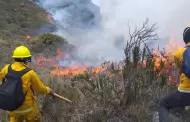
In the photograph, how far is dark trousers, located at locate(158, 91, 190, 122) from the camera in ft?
16.4

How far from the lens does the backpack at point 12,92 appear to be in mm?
4891

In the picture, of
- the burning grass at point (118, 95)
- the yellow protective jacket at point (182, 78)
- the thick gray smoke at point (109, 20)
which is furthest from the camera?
the thick gray smoke at point (109, 20)

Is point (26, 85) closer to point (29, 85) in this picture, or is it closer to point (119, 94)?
point (29, 85)

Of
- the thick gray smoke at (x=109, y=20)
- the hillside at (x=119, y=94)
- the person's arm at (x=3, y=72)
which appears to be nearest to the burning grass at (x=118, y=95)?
the hillside at (x=119, y=94)

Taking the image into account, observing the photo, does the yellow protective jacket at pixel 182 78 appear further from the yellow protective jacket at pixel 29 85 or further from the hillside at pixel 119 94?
the yellow protective jacket at pixel 29 85

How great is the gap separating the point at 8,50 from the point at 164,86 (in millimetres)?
12288

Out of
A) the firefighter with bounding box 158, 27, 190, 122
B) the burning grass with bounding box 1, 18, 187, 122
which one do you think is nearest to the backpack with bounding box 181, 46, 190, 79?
the firefighter with bounding box 158, 27, 190, 122

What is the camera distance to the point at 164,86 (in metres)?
6.39

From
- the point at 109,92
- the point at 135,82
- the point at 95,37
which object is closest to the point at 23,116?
the point at 109,92

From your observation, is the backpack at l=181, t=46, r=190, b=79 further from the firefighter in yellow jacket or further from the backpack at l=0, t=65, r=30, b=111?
the backpack at l=0, t=65, r=30, b=111

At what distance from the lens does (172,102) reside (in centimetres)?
512

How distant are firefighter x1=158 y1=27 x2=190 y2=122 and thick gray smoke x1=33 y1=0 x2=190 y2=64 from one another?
6.79 meters

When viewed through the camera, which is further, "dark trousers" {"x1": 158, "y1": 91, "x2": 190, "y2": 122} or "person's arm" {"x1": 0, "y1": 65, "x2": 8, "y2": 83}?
"person's arm" {"x1": 0, "y1": 65, "x2": 8, "y2": 83}

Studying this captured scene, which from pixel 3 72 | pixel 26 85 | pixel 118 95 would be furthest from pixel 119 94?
pixel 3 72
